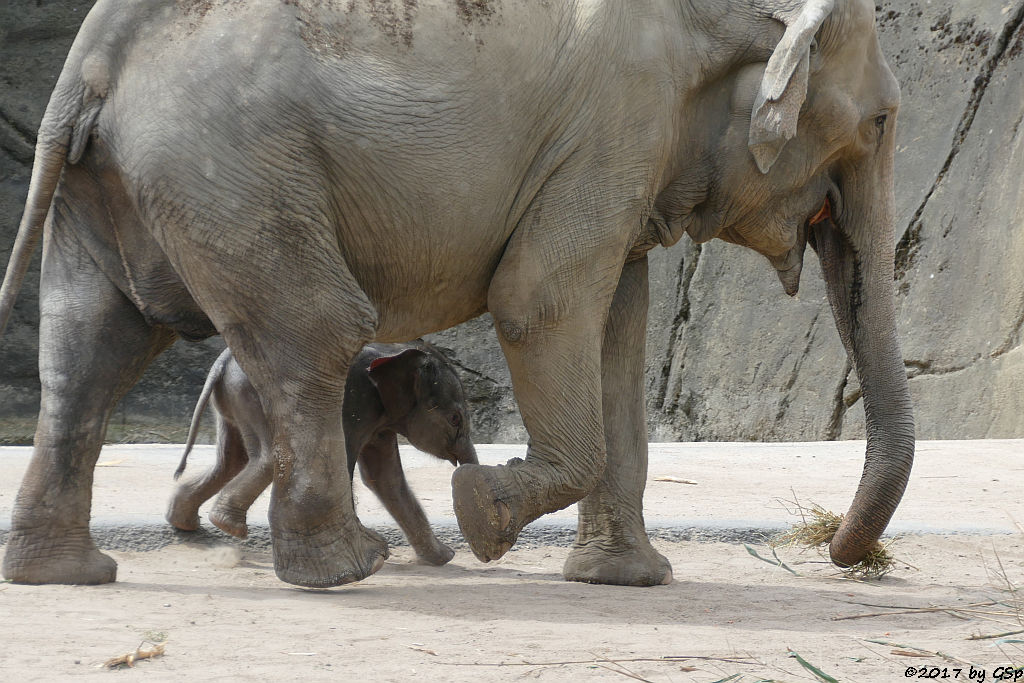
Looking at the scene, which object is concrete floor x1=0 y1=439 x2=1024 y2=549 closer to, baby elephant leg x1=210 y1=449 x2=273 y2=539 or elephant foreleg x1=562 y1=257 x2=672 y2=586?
baby elephant leg x1=210 y1=449 x2=273 y2=539

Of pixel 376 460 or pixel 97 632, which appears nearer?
pixel 97 632

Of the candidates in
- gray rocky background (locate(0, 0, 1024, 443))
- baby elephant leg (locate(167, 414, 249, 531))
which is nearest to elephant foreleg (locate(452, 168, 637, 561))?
baby elephant leg (locate(167, 414, 249, 531))

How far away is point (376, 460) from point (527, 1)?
78.8 inches

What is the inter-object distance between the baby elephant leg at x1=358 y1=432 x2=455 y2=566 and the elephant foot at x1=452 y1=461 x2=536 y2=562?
111 centimetres

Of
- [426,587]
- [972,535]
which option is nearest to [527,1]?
[426,587]

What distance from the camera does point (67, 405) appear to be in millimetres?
3801

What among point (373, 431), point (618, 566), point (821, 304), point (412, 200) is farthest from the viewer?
point (821, 304)

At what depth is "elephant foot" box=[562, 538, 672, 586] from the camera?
4.32 m

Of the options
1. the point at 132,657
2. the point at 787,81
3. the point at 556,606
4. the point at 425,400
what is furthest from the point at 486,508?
the point at 787,81

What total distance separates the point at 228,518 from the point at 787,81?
96.8 inches

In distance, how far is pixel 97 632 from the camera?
3.11 meters

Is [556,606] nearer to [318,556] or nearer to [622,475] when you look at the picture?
[318,556]

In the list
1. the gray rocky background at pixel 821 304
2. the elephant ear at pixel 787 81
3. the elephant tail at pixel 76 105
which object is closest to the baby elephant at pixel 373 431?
the elephant tail at pixel 76 105

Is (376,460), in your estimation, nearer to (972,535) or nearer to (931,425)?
(972,535)
